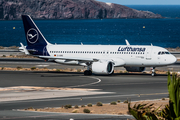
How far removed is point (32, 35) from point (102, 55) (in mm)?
11765

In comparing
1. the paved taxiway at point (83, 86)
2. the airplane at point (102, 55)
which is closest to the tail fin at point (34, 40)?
the airplane at point (102, 55)

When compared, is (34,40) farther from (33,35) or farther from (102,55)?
(102,55)

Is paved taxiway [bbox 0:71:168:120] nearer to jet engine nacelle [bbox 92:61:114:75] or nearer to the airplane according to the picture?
jet engine nacelle [bbox 92:61:114:75]

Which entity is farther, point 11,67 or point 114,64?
point 11,67

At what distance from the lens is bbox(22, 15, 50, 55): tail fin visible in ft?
168

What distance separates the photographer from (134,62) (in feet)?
151

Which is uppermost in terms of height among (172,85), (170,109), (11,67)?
(172,85)

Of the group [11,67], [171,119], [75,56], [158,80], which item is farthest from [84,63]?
[171,119]

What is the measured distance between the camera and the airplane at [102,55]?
45.4 metres

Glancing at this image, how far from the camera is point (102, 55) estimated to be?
48.1 meters

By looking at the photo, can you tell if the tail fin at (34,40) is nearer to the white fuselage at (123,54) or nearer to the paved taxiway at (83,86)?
the white fuselage at (123,54)

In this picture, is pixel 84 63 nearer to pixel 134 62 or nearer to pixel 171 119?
pixel 134 62

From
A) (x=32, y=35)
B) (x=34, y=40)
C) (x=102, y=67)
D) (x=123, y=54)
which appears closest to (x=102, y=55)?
(x=102, y=67)

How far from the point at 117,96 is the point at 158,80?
13338 millimetres
